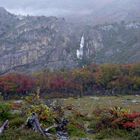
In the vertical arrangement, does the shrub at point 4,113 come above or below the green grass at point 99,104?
above

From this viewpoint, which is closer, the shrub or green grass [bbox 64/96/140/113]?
the shrub

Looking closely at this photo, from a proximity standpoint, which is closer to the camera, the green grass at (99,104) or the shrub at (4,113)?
the shrub at (4,113)

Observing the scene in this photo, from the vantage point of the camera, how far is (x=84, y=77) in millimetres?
167125

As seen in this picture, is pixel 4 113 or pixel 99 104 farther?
pixel 99 104

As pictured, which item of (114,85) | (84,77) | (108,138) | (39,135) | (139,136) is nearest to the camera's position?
(39,135)

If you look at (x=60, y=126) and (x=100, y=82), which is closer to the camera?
(x=60, y=126)

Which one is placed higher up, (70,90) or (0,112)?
(0,112)

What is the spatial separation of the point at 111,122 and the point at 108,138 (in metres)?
4.49

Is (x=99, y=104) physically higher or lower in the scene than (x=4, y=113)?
lower

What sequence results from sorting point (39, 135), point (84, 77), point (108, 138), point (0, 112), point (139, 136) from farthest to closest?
1. point (84, 77)
2. point (0, 112)
3. point (108, 138)
4. point (139, 136)
5. point (39, 135)

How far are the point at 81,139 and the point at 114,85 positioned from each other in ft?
408

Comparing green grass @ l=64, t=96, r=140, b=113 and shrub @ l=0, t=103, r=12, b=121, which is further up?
shrub @ l=0, t=103, r=12, b=121

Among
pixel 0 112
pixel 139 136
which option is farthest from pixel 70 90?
pixel 139 136

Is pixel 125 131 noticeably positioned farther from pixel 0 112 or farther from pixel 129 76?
pixel 129 76
